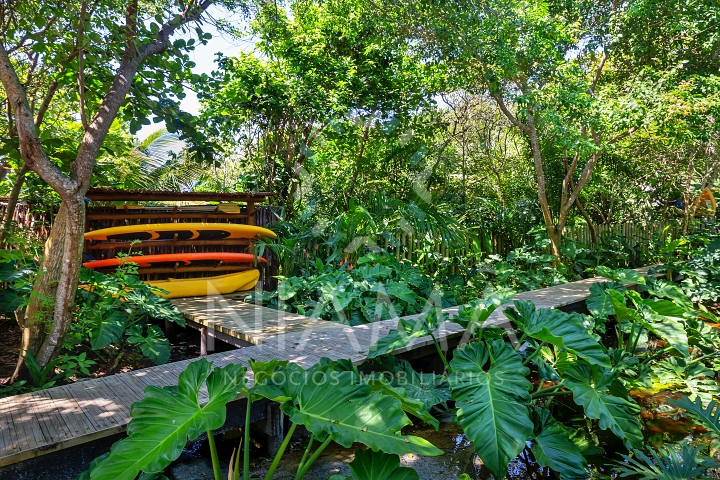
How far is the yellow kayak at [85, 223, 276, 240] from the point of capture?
5.04m

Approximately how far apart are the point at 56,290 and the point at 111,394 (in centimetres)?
90

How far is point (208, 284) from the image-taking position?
5.66 meters

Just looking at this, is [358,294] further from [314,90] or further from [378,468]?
[314,90]

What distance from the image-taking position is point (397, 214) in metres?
6.41

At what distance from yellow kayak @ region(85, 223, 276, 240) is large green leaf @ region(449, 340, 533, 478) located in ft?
11.8

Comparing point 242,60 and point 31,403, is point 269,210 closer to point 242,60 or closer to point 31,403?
point 242,60

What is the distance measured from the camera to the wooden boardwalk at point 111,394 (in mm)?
2158

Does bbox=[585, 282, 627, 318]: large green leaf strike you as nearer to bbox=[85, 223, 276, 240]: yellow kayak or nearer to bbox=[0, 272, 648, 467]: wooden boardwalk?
bbox=[0, 272, 648, 467]: wooden boardwalk

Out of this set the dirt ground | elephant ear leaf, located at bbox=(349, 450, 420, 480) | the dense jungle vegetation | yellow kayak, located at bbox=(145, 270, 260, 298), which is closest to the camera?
elephant ear leaf, located at bbox=(349, 450, 420, 480)

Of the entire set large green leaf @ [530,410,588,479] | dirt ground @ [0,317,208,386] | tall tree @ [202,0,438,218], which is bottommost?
large green leaf @ [530,410,588,479]

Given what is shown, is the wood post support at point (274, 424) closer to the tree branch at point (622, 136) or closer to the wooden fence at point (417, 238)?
the wooden fence at point (417, 238)

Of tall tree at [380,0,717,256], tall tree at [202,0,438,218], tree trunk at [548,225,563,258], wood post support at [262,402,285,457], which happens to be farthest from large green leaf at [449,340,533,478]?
tree trunk at [548,225,563,258]

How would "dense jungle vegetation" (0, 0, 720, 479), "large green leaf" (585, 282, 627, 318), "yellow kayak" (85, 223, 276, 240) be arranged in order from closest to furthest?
"dense jungle vegetation" (0, 0, 720, 479) → "large green leaf" (585, 282, 627, 318) → "yellow kayak" (85, 223, 276, 240)

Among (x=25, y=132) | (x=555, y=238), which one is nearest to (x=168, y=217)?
(x=25, y=132)
